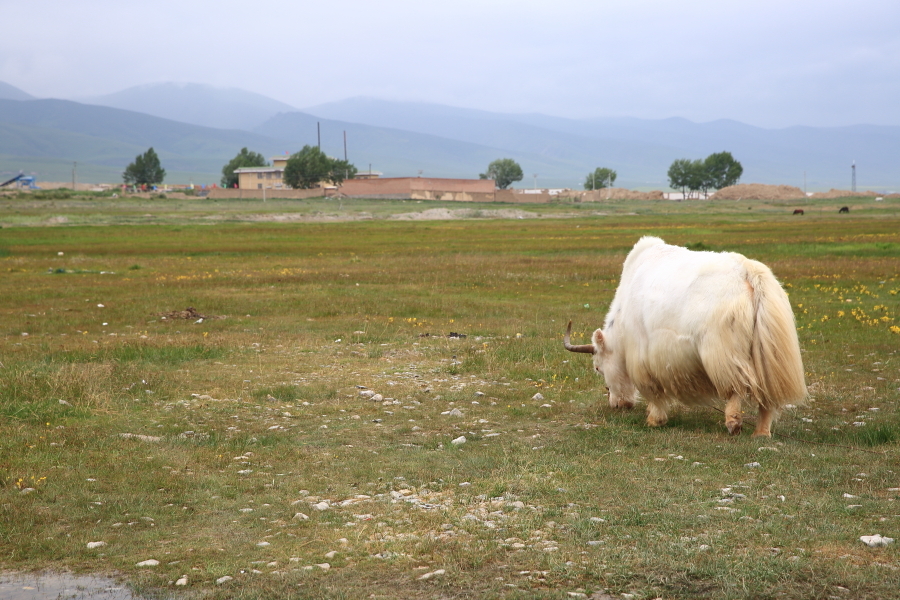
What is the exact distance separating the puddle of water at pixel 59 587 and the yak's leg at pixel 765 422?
668cm

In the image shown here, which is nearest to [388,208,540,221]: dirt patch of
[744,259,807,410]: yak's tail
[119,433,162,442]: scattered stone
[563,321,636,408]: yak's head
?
[563,321,636,408]: yak's head

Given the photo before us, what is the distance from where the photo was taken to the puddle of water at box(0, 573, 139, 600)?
5.46 m

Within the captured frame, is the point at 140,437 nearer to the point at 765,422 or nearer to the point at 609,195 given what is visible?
the point at 765,422

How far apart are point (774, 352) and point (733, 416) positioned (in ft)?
2.79

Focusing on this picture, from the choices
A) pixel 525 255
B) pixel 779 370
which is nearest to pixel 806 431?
pixel 779 370

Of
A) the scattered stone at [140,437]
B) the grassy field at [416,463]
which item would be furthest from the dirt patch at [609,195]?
the scattered stone at [140,437]

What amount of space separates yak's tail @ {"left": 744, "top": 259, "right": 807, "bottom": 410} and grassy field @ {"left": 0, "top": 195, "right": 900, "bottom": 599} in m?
0.55

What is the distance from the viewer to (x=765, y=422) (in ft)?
30.1

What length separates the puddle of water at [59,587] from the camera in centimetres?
546

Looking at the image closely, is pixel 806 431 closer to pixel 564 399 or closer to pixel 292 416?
pixel 564 399

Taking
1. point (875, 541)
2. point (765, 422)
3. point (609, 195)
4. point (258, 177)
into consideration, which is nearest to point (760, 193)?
point (609, 195)

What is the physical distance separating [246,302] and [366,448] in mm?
14399

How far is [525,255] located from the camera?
39.6 meters

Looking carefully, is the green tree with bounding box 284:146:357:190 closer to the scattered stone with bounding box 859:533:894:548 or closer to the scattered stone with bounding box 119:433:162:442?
the scattered stone with bounding box 119:433:162:442
